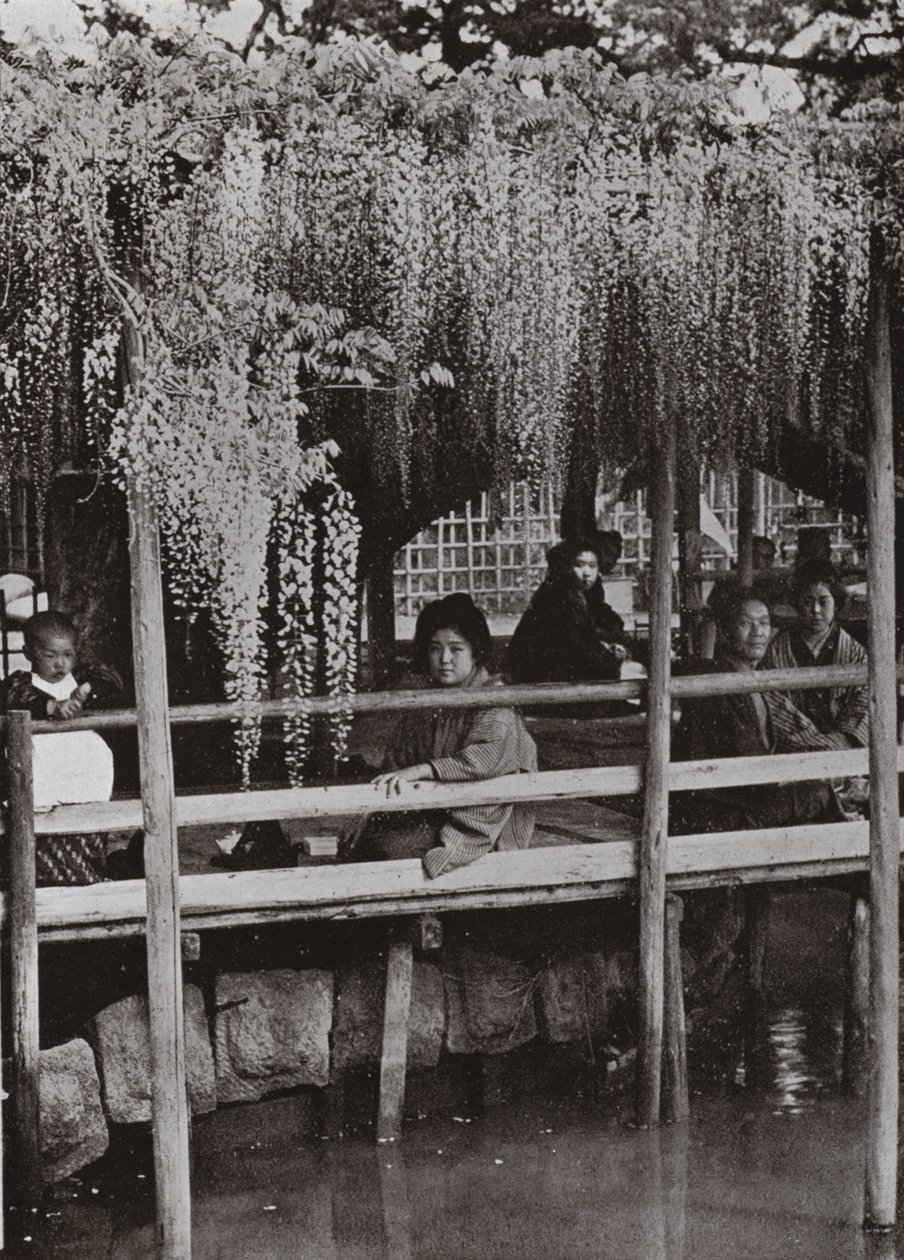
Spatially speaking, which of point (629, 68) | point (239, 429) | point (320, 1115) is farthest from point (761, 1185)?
point (629, 68)

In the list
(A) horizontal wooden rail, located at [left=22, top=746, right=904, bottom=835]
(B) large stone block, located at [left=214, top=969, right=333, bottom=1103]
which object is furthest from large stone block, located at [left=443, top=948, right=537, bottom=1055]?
(A) horizontal wooden rail, located at [left=22, top=746, right=904, bottom=835]

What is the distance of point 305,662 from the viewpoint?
5.88m

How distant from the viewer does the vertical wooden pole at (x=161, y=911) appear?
490 cm

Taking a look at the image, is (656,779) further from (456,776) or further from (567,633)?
(567,633)

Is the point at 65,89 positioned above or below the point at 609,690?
above

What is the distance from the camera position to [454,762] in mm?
6180

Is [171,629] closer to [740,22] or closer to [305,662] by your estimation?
[305,662]

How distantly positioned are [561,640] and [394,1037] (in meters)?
3.06

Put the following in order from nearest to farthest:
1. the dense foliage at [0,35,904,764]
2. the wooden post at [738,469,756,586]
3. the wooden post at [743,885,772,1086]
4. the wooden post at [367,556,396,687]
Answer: the dense foliage at [0,35,904,764] → the wooden post at [743,885,772,1086] → the wooden post at [367,556,396,687] → the wooden post at [738,469,756,586]

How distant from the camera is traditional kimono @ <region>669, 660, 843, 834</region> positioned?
6875 mm

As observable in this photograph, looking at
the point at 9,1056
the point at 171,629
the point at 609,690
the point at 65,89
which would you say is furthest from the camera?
the point at 171,629

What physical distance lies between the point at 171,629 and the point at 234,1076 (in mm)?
2721

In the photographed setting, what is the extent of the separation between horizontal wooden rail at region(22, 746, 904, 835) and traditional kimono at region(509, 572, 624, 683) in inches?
92.0

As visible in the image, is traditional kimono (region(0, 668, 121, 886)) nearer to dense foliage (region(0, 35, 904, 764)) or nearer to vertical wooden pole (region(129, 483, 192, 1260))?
dense foliage (region(0, 35, 904, 764))
